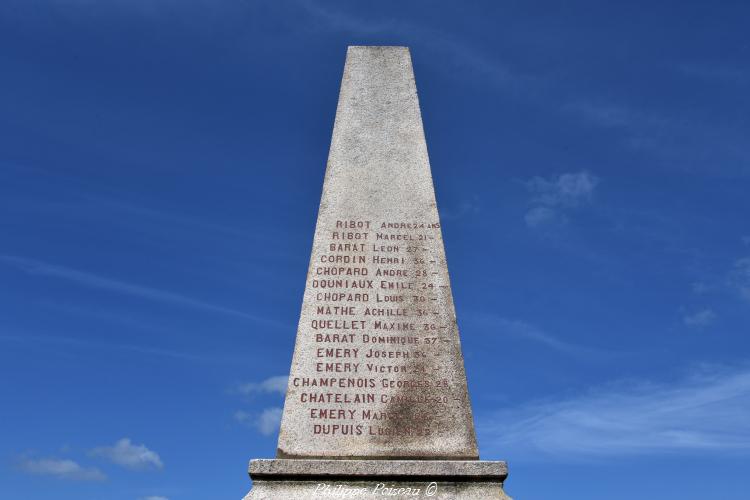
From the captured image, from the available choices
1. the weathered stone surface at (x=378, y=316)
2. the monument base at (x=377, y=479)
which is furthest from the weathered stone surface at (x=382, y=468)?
the weathered stone surface at (x=378, y=316)

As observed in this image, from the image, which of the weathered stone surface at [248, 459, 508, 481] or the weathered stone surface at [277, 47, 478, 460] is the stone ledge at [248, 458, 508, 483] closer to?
the weathered stone surface at [248, 459, 508, 481]

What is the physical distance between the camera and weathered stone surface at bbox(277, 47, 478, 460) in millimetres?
8109

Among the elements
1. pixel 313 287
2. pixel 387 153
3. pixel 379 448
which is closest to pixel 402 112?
pixel 387 153

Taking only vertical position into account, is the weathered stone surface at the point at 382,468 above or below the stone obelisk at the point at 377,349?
below

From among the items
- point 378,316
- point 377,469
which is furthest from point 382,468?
point 378,316

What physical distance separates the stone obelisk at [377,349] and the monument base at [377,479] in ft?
0.03

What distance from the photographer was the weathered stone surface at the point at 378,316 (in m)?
8.11

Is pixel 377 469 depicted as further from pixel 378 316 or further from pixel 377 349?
pixel 378 316

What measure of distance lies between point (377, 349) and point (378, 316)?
1.35 feet

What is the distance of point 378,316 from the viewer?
345 inches

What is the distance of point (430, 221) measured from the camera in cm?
945

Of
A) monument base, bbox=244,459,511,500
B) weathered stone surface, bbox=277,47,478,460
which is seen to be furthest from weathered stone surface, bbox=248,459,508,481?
weathered stone surface, bbox=277,47,478,460

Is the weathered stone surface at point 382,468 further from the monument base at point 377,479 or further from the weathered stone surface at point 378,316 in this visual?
the weathered stone surface at point 378,316

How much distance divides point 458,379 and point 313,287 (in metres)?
2.03
